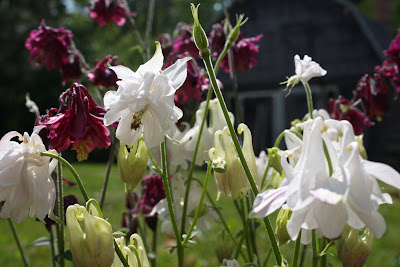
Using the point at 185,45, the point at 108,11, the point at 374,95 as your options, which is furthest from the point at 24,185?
the point at 108,11

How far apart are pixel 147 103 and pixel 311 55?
9325mm

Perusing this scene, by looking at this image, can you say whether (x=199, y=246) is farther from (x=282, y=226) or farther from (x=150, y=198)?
(x=282, y=226)

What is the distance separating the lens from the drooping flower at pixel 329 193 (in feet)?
2.27

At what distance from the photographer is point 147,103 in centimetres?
84

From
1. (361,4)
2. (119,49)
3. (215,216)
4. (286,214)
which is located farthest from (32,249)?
(361,4)

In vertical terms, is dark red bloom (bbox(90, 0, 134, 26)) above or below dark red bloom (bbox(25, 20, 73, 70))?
above

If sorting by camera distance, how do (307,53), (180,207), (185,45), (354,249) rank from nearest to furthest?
1. (354,249)
2. (180,207)
3. (185,45)
4. (307,53)

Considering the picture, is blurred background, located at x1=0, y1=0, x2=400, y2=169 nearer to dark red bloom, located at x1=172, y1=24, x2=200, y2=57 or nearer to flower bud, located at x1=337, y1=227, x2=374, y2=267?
dark red bloom, located at x1=172, y1=24, x2=200, y2=57

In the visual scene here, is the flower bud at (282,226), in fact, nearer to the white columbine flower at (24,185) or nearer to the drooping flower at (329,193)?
the drooping flower at (329,193)

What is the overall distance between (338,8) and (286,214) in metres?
9.50

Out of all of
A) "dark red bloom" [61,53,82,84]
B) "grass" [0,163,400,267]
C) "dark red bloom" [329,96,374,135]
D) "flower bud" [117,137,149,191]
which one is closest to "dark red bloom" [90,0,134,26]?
"dark red bloom" [61,53,82,84]

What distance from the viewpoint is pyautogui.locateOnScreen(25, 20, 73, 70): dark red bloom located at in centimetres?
186

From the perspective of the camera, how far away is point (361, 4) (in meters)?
19.4

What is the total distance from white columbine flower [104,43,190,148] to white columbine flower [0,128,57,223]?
0.16 metres
